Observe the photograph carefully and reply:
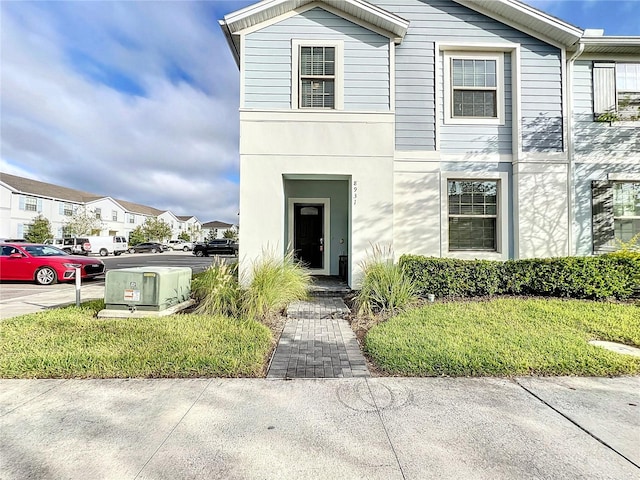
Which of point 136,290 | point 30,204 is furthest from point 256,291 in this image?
point 30,204

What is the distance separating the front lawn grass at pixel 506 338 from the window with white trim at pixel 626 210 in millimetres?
3096

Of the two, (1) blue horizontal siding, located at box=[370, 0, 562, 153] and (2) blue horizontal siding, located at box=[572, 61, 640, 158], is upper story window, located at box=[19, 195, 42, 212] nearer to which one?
(1) blue horizontal siding, located at box=[370, 0, 562, 153]

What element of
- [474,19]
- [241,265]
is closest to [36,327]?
[241,265]

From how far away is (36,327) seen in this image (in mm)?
5172

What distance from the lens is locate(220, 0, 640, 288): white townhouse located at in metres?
7.68

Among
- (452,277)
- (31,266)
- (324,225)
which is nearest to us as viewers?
(452,277)

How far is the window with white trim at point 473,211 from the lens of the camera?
8.30 m

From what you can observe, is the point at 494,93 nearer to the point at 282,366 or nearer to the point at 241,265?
the point at 241,265

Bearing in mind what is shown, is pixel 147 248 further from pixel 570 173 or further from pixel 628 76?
pixel 628 76

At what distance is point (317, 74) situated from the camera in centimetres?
782

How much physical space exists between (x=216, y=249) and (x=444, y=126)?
2687cm

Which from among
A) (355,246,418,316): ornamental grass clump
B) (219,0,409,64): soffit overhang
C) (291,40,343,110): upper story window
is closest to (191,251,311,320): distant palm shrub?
(355,246,418,316): ornamental grass clump

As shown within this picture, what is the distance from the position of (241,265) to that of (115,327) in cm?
301

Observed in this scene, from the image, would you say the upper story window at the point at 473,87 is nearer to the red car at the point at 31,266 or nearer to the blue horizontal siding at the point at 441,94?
the blue horizontal siding at the point at 441,94
